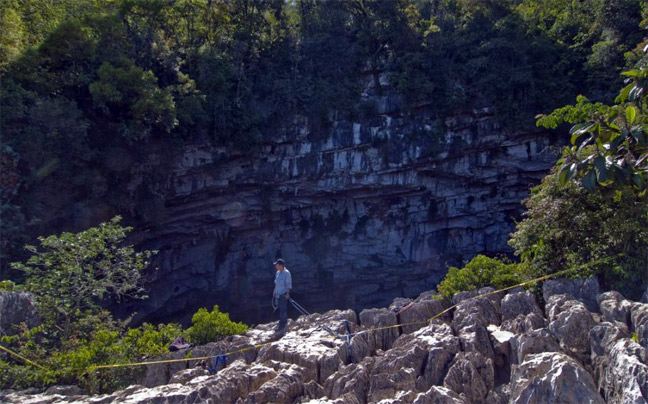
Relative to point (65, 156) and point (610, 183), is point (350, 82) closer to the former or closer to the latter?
point (65, 156)

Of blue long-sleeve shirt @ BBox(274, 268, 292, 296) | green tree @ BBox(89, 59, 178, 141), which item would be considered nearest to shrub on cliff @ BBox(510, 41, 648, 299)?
blue long-sleeve shirt @ BBox(274, 268, 292, 296)

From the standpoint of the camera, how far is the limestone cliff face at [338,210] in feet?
51.2

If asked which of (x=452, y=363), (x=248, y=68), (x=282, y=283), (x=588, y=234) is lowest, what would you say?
(x=452, y=363)

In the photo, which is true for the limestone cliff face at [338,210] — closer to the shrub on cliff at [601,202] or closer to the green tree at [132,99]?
the green tree at [132,99]

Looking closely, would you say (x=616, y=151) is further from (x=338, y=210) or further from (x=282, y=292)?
(x=338, y=210)

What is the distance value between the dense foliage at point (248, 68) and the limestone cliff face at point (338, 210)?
74 cm

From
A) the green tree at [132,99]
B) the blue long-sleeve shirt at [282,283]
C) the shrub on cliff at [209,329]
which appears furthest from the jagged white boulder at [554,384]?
the green tree at [132,99]

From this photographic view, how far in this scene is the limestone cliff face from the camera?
15.6m

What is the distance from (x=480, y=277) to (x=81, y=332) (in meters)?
5.32

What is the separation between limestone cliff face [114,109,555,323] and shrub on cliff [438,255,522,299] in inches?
337

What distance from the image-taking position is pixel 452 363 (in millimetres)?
5000

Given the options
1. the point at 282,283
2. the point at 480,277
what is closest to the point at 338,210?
the point at 282,283

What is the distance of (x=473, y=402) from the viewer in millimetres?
4539

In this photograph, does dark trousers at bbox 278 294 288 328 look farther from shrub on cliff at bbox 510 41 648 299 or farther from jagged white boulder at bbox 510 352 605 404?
jagged white boulder at bbox 510 352 605 404
